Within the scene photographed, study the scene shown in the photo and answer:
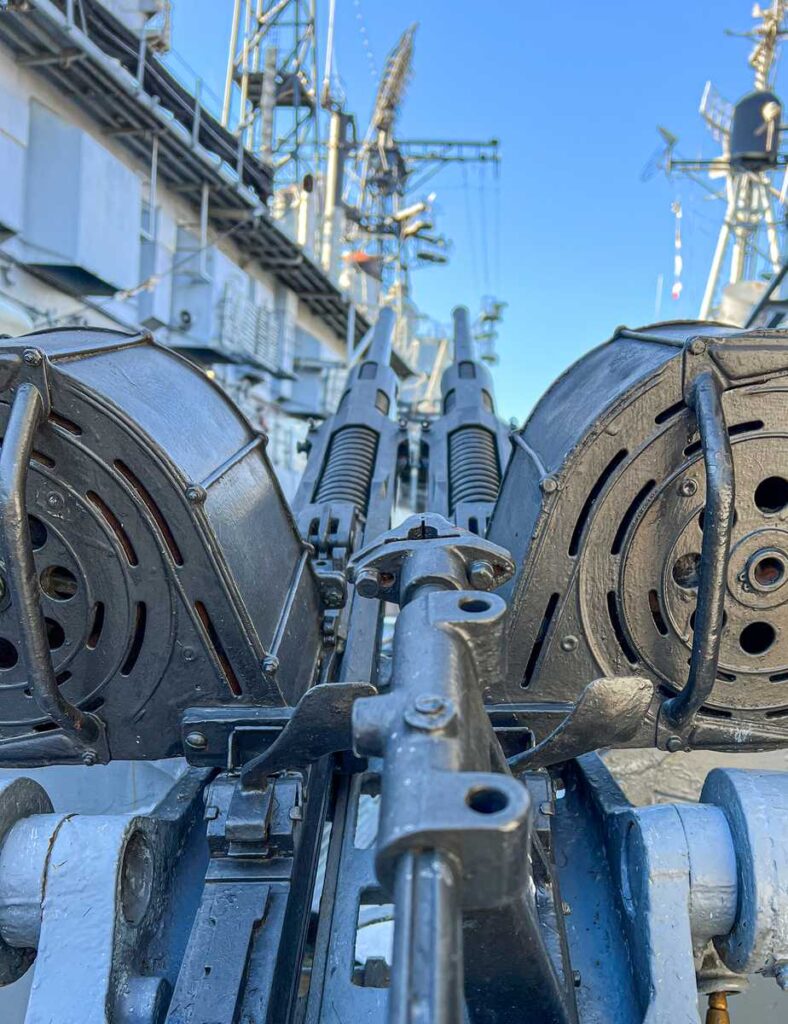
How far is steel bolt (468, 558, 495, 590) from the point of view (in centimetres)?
Result: 138

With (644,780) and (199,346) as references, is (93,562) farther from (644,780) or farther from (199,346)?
(199,346)

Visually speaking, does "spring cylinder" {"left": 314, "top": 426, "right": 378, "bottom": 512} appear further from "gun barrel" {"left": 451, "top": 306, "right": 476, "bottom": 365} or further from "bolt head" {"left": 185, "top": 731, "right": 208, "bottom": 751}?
"bolt head" {"left": 185, "top": 731, "right": 208, "bottom": 751}

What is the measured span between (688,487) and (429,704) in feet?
3.67

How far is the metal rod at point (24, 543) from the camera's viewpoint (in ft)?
5.18

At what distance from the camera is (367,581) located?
1.41m

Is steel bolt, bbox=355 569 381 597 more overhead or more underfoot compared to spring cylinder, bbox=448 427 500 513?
more underfoot

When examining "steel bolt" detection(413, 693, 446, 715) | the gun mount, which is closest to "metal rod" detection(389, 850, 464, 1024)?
"steel bolt" detection(413, 693, 446, 715)

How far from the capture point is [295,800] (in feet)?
5.64

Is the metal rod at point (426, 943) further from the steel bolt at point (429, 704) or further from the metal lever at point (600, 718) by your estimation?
the metal lever at point (600, 718)

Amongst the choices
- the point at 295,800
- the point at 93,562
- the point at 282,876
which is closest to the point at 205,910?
the point at 282,876

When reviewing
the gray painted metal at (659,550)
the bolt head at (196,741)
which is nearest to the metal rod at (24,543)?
the bolt head at (196,741)

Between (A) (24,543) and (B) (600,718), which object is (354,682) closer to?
(B) (600,718)

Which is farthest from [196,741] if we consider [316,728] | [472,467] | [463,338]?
[463,338]

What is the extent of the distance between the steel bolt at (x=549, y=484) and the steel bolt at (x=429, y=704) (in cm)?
96
